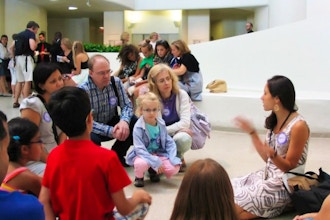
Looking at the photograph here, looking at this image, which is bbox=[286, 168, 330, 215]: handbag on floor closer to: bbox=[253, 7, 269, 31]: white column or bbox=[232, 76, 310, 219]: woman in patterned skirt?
bbox=[232, 76, 310, 219]: woman in patterned skirt

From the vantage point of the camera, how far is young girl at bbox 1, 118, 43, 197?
2.13 metres

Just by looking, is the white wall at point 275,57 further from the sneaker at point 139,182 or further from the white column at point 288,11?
the white column at point 288,11

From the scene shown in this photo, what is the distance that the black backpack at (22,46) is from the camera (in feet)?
27.1

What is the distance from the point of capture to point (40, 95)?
3.02 metres

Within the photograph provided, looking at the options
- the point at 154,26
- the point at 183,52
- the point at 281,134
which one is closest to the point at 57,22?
the point at 154,26

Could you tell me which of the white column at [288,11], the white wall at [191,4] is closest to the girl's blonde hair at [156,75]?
the white column at [288,11]

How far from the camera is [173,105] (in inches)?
172

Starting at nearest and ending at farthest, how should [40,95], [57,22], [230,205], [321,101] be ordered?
1. [230,205]
2. [40,95]
3. [321,101]
4. [57,22]

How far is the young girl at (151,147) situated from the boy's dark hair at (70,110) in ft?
5.87

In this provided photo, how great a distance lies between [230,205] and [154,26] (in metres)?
17.5

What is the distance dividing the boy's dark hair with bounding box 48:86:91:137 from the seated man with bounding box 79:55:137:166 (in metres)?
1.91

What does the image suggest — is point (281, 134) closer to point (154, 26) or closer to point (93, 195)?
point (93, 195)

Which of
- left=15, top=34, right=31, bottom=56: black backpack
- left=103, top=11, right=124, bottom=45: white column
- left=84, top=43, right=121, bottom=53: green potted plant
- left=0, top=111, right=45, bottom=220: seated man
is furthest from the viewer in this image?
left=103, top=11, right=124, bottom=45: white column

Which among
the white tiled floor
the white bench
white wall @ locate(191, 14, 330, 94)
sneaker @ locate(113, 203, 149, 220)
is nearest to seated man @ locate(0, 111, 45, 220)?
sneaker @ locate(113, 203, 149, 220)
